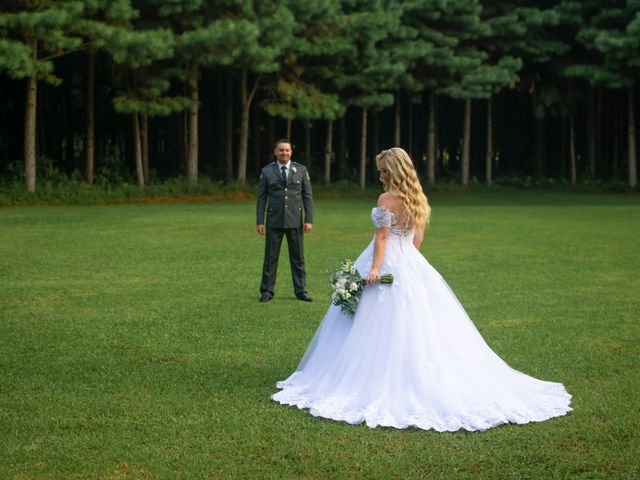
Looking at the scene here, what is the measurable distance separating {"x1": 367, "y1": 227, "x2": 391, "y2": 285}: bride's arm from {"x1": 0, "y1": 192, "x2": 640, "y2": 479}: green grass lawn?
45.2 inches

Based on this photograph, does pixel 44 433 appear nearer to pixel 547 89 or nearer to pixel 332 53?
pixel 332 53

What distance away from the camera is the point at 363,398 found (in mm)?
6910

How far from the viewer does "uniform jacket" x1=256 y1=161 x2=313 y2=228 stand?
12461mm

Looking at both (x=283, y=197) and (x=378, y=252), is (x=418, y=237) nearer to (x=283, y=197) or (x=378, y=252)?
(x=378, y=252)

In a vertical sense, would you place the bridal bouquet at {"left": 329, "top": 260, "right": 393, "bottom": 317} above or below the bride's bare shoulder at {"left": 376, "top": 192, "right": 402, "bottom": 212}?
below

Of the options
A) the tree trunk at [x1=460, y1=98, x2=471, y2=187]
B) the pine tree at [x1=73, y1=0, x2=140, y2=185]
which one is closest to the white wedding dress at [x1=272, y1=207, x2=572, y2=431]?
the pine tree at [x1=73, y1=0, x2=140, y2=185]

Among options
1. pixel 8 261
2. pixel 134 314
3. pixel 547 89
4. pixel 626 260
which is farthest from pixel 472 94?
pixel 134 314

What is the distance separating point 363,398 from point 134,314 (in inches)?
198

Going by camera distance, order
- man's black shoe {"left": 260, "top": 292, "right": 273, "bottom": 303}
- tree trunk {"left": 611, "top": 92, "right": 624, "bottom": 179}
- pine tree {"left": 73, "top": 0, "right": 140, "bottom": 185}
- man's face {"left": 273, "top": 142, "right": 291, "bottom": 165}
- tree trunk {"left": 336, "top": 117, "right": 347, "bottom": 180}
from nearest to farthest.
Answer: man's face {"left": 273, "top": 142, "right": 291, "bottom": 165}
man's black shoe {"left": 260, "top": 292, "right": 273, "bottom": 303}
pine tree {"left": 73, "top": 0, "right": 140, "bottom": 185}
tree trunk {"left": 336, "top": 117, "right": 347, "bottom": 180}
tree trunk {"left": 611, "top": 92, "right": 624, "bottom": 179}

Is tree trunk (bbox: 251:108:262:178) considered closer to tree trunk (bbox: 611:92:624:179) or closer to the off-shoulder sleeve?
tree trunk (bbox: 611:92:624:179)

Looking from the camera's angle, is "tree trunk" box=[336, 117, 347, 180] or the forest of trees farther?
"tree trunk" box=[336, 117, 347, 180]

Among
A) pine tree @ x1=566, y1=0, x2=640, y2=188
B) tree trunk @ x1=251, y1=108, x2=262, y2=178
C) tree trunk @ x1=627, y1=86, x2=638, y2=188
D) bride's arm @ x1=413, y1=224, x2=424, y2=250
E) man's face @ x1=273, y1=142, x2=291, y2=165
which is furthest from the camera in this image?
tree trunk @ x1=251, y1=108, x2=262, y2=178

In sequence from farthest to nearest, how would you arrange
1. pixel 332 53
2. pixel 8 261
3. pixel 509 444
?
pixel 332 53 → pixel 8 261 → pixel 509 444

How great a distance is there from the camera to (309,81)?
4031 cm
